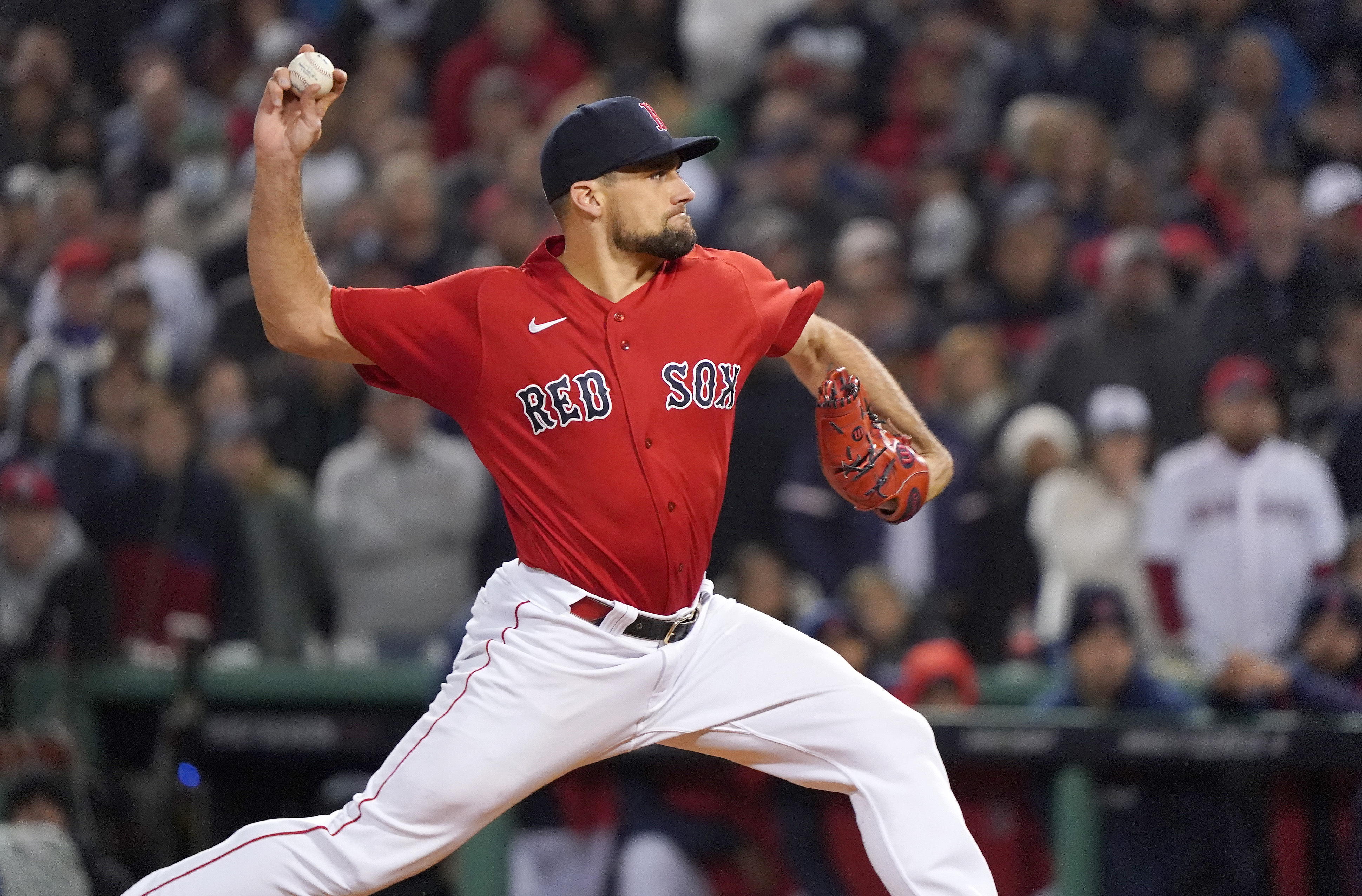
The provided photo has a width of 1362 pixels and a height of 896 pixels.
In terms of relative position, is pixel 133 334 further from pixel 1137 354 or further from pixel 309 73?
pixel 309 73

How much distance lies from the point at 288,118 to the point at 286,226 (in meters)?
0.21

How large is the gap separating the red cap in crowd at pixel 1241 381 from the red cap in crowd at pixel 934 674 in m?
1.58

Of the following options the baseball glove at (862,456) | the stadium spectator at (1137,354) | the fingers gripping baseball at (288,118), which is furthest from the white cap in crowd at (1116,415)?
the fingers gripping baseball at (288,118)

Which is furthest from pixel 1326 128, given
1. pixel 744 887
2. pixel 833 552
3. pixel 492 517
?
pixel 744 887

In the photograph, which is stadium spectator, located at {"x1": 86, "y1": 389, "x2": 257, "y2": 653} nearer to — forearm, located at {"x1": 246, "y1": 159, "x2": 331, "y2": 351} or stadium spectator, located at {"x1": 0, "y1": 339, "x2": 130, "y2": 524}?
stadium spectator, located at {"x1": 0, "y1": 339, "x2": 130, "y2": 524}

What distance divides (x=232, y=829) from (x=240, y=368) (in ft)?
8.68

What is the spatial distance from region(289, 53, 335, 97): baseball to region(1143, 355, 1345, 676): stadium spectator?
12.9 feet

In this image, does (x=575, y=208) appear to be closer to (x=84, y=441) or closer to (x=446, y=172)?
(x=84, y=441)

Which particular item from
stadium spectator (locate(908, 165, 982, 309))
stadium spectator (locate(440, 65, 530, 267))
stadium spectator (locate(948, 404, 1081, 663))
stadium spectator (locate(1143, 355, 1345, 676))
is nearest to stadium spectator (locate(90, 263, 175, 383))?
stadium spectator (locate(440, 65, 530, 267))

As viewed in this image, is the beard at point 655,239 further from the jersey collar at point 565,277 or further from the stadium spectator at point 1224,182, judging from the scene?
the stadium spectator at point 1224,182

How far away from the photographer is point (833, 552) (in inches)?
282

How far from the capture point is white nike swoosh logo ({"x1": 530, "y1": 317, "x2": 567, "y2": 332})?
387 centimetres

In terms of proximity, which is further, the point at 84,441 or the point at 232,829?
the point at 84,441

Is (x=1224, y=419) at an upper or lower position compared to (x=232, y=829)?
upper
